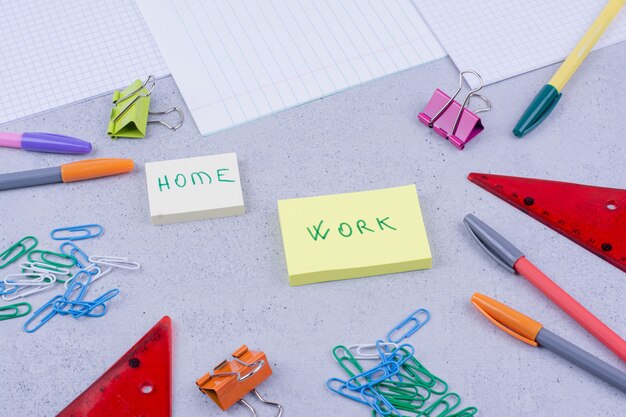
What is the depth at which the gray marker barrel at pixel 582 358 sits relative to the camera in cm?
128

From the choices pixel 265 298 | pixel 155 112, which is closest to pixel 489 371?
pixel 265 298

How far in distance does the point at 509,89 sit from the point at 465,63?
101 millimetres

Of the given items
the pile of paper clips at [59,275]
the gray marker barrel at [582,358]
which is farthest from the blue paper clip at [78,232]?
the gray marker barrel at [582,358]

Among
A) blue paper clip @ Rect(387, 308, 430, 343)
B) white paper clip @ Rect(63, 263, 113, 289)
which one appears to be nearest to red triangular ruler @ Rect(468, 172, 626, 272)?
blue paper clip @ Rect(387, 308, 430, 343)

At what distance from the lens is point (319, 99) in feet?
5.18

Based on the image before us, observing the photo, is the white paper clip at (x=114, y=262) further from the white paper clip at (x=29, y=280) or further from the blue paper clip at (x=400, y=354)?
the blue paper clip at (x=400, y=354)

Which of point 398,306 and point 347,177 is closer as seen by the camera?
point 398,306

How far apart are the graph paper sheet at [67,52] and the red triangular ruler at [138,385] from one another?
1.49 ft

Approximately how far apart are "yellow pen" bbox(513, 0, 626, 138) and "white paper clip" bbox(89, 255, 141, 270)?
0.73 metres

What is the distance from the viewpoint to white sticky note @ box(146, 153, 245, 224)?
4.59ft

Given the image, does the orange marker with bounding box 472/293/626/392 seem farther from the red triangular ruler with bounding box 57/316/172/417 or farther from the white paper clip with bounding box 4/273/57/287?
the white paper clip with bounding box 4/273/57/287

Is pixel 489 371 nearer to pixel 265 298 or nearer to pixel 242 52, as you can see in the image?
pixel 265 298

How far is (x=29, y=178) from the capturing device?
1.43 m

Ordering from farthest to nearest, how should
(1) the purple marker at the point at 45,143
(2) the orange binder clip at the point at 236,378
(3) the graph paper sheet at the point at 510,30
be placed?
(3) the graph paper sheet at the point at 510,30 → (1) the purple marker at the point at 45,143 → (2) the orange binder clip at the point at 236,378
